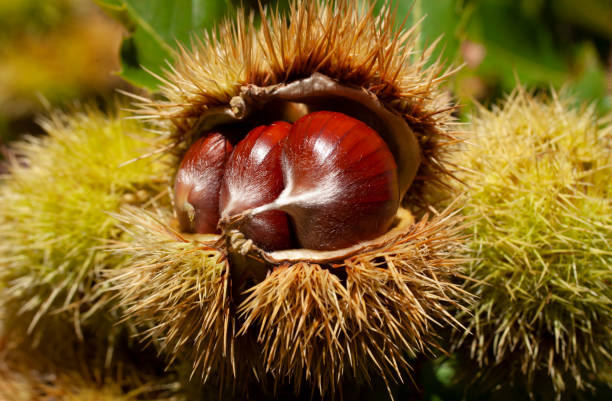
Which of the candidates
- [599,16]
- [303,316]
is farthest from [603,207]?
[599,16]

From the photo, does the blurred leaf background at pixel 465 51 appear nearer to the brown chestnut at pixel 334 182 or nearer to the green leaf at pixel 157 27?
the green leaf at pixel 157 27

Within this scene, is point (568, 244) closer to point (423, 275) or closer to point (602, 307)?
point (602, 307)

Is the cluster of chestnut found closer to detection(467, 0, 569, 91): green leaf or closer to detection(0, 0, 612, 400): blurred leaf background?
detection(0, 0, 612, 400): blurred leaf background

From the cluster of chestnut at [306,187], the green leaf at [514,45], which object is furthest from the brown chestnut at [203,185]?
the green leaf at [514,45]

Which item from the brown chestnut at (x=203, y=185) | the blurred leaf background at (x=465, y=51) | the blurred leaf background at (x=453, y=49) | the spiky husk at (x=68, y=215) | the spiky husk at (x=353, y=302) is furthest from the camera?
the blurred leaf background at (x=465, y=51)

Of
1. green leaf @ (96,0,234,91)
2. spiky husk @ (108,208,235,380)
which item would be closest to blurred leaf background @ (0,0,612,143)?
green leaf @ (96,0,234,91)

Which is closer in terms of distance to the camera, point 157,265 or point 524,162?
point 157,265
